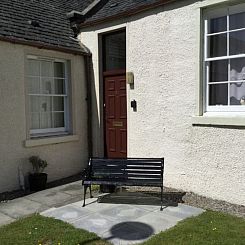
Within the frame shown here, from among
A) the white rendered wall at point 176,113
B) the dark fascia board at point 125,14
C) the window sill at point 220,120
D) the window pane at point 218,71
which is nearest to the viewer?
the window sill at point 220,120

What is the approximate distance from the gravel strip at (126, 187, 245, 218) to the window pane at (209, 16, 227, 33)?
330cm

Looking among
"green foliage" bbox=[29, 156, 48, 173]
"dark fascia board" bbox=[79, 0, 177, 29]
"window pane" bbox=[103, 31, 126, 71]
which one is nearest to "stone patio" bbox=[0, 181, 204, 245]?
"green foliage" bbox=[29, 156, 48, 173]

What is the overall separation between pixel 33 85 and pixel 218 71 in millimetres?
4422

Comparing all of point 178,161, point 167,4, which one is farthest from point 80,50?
point 178,161

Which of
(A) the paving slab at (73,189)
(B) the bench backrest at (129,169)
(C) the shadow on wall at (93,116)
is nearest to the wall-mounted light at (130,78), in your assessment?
(C) the shadow on wall at (93,116)

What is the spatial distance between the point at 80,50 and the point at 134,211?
4.85 m

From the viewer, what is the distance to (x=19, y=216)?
571 cm

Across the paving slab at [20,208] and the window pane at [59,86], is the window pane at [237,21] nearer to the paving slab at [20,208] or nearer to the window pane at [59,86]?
the window pane at [59,86]

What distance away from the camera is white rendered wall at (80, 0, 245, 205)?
6102 millimetres

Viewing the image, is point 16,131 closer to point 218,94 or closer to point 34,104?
point 34,104

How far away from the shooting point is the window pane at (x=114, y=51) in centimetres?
859

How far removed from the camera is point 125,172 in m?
6.30

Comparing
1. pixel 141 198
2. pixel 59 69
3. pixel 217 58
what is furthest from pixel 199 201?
pixel 59 69

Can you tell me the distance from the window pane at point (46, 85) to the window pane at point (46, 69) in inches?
5.1
